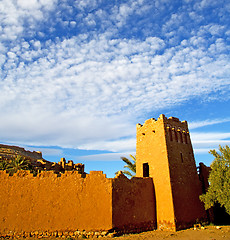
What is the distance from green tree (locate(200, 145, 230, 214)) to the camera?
1385cm

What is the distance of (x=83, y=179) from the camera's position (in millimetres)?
13742

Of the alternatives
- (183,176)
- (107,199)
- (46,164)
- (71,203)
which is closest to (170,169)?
(183,176)

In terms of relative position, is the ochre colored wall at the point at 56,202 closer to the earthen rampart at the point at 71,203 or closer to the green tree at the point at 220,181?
the earthen rampart at the point at 71,203

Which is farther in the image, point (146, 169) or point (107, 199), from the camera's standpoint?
point (146, 169)

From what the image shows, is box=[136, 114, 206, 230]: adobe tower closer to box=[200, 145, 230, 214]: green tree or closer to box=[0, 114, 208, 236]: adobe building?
box=[0, 114, 208, 236]: adobe building

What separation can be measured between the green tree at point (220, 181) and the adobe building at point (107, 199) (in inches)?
72.6

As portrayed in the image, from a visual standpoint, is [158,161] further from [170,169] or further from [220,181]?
[220,181]

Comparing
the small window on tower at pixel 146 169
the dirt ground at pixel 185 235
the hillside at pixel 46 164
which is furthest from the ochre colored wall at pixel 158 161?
the hillside at pixel 46 164

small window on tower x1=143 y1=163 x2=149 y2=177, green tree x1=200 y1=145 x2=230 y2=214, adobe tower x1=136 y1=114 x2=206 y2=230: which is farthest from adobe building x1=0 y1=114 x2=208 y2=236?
green tree x1=200 y1=145 x2=230 y2=214

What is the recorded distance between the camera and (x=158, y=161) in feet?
53.3

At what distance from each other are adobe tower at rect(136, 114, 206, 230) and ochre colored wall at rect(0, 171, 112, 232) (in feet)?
15.0

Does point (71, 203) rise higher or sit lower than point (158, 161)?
lower

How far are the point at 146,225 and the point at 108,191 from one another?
4.13m

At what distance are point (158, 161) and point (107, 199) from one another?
5.51 metres
